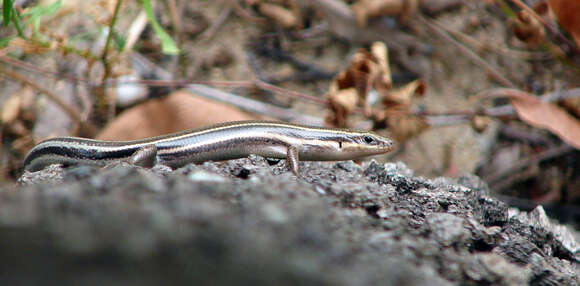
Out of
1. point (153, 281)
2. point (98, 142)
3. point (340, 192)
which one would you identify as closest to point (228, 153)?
point (98, 142)

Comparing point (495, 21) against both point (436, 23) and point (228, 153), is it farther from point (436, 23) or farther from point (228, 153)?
point (228, 153)

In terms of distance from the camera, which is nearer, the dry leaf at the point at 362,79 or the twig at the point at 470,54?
the dry leaf at the point at 362,79

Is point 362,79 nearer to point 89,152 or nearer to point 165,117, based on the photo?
point 165,117

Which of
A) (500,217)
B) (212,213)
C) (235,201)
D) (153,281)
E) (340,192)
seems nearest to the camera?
(153,281)

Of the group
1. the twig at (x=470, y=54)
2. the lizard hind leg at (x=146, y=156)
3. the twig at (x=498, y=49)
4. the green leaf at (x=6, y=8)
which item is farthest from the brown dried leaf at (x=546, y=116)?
the green leaf at (x=6, y=8)

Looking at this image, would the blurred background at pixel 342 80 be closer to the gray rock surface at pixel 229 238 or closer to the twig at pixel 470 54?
the twig at pixel 470 54

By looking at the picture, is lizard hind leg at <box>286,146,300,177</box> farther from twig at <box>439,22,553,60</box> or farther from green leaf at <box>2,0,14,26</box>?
twig at <box>439,22,553,60</box>
